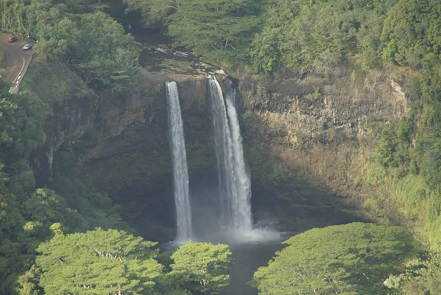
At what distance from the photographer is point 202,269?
63938mm

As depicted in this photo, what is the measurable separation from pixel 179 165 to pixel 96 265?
20.6 metres

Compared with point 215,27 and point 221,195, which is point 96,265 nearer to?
point 221,195

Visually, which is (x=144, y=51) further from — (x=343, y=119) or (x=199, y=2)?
(x=343, y=119)

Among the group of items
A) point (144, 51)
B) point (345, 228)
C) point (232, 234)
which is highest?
point (144, 51)

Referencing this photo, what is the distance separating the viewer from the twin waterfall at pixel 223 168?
8038 cm

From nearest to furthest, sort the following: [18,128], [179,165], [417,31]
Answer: [18,128], [417,31], [179,165]

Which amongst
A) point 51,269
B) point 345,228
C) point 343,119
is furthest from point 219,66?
point 51,269

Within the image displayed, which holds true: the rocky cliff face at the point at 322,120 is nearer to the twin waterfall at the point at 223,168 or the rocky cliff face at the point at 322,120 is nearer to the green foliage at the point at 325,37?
the green foliage at the point at 325,37

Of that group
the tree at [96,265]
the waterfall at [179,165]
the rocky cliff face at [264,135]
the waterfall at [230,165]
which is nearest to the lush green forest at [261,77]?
the tree at [96,265]

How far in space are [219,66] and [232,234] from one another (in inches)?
423

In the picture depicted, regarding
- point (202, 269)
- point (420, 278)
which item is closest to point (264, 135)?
point (202, 269)

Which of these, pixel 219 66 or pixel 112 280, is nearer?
pixel 112 280

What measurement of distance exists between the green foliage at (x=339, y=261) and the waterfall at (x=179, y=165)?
15.2m

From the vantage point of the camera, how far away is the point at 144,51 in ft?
282
